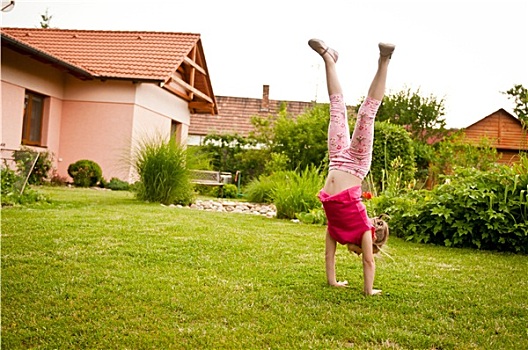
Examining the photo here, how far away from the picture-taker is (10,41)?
12078 mm

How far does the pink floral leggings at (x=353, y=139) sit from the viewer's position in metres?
3.77

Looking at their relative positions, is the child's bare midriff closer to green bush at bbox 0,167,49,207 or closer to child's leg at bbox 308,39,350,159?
child's leg at bbox 308,39,350,159

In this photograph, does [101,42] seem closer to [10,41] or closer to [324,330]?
[10,41]

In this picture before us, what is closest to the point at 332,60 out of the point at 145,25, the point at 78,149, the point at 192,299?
the point at 192,299

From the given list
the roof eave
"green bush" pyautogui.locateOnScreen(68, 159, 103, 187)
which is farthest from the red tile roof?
"green bush" pyautogui.locateOnScreen(68, 159, 103, 187)

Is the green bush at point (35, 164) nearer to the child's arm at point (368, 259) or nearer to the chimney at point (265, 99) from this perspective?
the child's arm at point (368, 259)

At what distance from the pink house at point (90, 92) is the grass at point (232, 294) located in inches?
343

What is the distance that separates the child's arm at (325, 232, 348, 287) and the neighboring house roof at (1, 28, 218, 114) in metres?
12.4

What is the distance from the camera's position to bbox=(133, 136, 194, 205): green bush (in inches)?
413

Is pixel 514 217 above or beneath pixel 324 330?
above

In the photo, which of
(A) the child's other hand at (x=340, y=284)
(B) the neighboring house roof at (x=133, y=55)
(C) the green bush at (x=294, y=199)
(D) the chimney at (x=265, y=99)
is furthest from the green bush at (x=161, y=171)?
(D) the chimney at (x=265, y=99)

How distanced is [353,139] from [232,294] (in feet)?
4.52

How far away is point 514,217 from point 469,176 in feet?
3.06

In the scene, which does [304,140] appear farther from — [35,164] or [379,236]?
[379,236]
